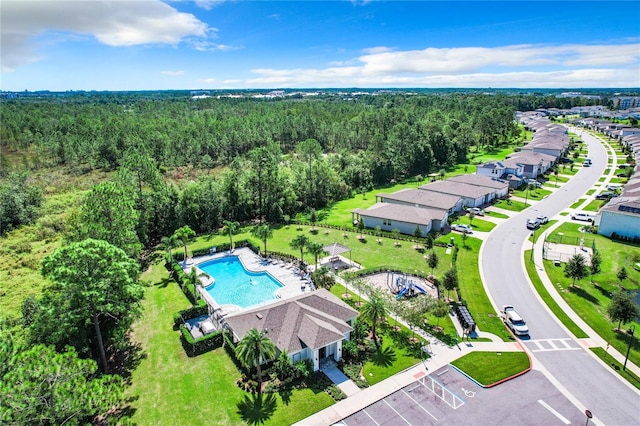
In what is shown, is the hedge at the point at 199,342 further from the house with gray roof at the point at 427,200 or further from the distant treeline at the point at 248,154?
the house with gray roof at the point at 427,200

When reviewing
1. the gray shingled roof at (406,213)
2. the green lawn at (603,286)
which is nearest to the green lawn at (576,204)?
the green lawn at (603,286)

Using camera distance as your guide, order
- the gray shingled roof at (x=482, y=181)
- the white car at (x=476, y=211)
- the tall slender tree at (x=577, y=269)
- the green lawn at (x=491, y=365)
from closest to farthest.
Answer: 1. the green lawn at (x=491, y=365)
2. the tall slender tree at (x=577, y=269)
3. the white car at (x=476, y=211)
4. the gray shingled roof at (x=482, y=181)

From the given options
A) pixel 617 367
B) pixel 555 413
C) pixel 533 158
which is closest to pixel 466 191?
pixel 533 158

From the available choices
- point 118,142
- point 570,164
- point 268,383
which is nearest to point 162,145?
point 118,142

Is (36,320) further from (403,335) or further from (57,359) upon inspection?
(403,335)

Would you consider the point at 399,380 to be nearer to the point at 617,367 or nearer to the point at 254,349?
the point at 254,349

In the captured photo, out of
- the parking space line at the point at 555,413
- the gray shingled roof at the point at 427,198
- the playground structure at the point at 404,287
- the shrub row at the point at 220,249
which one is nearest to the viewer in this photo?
the parking space line at the point at 555,413

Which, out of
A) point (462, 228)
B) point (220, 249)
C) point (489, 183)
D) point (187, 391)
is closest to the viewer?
point (187, 391)

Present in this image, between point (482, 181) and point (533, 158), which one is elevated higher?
point (533, 158)
